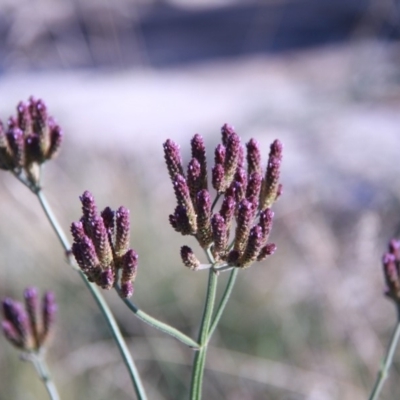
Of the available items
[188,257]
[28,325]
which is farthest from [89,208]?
[28,325]

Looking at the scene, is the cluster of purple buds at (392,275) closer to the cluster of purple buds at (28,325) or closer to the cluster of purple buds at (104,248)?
the cluster of purple buds at (104,248)

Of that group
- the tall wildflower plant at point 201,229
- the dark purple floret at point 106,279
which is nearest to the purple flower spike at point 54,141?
the tall wildflower plant at point 201,229

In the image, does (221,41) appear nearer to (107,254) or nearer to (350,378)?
(350,378)

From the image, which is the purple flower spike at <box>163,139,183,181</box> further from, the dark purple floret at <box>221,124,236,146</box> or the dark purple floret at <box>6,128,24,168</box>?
the dark purple floret at <box>6,128,24,168</box>

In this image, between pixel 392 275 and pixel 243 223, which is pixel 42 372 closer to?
pixel 243 223

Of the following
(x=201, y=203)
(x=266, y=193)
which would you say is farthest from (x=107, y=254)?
(x=266, y=193)

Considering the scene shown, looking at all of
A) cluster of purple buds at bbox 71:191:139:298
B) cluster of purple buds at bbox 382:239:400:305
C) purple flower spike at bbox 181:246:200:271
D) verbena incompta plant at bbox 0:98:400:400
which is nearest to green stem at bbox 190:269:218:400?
verbena incompta plant at bbox 0:98:400:400

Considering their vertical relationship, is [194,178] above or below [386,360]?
above
